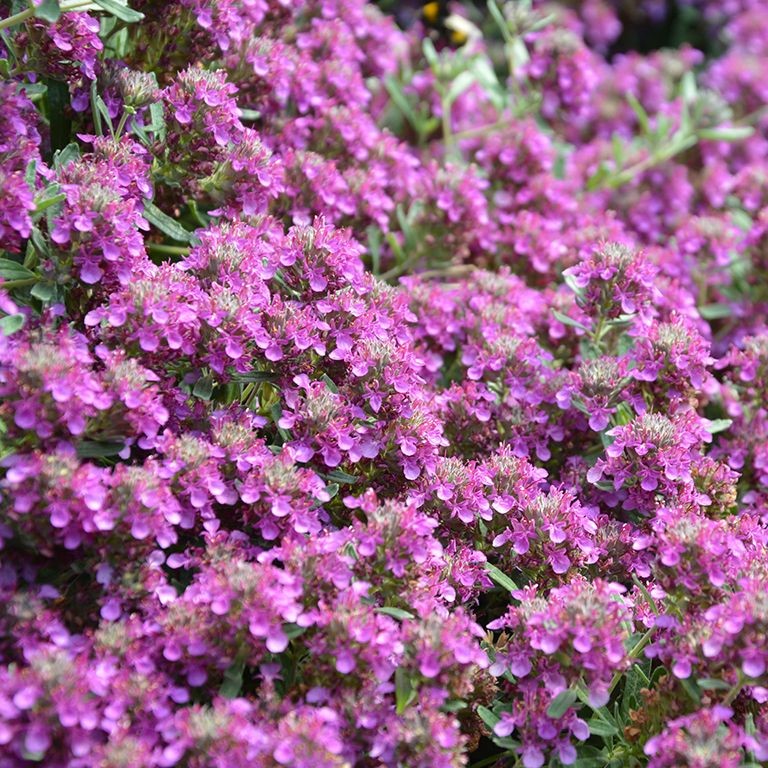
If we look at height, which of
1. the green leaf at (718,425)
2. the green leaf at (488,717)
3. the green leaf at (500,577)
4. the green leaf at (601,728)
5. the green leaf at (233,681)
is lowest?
the green leaf at (601,728)

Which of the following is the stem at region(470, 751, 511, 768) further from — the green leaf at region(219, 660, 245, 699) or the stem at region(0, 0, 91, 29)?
the stem at region(0, 0, 91, 29)

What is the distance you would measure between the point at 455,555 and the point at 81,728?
35.2 inches

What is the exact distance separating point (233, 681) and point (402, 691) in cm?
33

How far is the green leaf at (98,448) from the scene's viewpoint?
196cm

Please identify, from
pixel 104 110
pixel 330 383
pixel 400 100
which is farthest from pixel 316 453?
pixel 400 100

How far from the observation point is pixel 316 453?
7.15 feet

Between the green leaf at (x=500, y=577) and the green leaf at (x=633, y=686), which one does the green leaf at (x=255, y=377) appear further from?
the green leaf at (x=633, y=686)

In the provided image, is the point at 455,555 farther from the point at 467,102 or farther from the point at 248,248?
the point at 467,102

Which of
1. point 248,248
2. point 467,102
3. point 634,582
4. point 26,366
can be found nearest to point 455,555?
point 634,582

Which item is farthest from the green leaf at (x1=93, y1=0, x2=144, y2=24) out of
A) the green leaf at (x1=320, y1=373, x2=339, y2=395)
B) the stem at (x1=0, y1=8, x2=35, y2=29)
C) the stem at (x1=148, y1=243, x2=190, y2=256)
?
the green leaf at (x1=320, y1=373, x2=339, y2=395)

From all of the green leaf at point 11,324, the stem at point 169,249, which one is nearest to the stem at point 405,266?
the stem at point 169,249

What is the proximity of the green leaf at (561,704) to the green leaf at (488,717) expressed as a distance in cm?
13

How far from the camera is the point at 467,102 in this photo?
391cm

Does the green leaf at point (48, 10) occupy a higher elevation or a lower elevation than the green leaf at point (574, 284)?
higher
